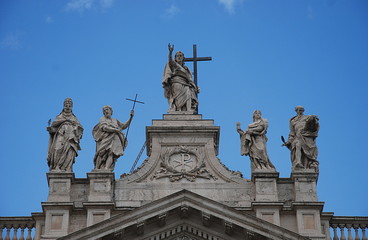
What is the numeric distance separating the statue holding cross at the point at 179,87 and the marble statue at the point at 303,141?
3.06 metres

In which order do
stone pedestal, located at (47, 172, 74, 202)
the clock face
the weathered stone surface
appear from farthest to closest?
the clock face < the weathered stone surface < stone pedestal, located at (47, 172, 74, 202)

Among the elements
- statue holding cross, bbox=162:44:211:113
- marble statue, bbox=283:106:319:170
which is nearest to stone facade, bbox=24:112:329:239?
marble statue, bbox=283:106:319:170

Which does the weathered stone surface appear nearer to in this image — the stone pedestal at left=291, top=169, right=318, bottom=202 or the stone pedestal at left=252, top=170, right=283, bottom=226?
the stone pedestal at left=252, top=170, right=283, bottom=226

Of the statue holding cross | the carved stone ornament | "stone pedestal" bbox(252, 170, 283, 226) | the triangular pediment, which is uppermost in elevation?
the statue holding cross

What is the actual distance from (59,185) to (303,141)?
6.72m

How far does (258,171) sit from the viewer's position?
32.0 metres

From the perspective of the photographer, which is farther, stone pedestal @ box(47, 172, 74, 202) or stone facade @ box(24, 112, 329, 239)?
stone pedestal @ box(47, 172, 74, 202)

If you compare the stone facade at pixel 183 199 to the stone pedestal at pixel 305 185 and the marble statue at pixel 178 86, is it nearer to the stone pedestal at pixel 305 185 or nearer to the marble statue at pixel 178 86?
the stone pedestal at pixel 305 185

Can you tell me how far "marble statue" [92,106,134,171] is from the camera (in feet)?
106

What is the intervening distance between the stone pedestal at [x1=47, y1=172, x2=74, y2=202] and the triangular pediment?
73.1 inches

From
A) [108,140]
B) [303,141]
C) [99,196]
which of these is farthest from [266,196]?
[108,140]

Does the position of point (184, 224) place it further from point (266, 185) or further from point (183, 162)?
point (266, 185)

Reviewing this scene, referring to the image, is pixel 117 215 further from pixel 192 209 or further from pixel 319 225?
pixel 319 225

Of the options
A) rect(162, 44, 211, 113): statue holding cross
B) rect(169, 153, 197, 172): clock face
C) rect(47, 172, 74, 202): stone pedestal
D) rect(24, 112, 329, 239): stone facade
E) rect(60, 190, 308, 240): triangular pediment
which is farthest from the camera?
rect(162, 44, 211, 113): statue holding cross
